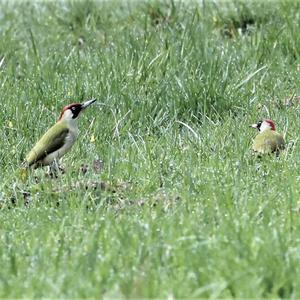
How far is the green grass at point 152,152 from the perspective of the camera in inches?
175

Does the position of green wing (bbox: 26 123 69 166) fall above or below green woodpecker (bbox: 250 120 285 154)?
above

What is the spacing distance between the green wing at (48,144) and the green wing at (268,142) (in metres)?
1.21

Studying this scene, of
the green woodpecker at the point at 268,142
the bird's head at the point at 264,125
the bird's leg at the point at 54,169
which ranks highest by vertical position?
the bird's leg at the point at 54,169

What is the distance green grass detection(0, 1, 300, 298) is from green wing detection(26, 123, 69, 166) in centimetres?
15

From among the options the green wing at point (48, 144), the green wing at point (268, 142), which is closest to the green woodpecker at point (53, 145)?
the green wing at point (48, 144)

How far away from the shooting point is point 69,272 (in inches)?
175

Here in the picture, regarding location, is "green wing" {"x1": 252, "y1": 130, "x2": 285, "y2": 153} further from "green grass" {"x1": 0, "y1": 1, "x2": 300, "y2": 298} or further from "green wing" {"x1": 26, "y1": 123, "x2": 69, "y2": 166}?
"green wing" {"x1": 26, "y1": 123, "x2": 69, "y2": 166}

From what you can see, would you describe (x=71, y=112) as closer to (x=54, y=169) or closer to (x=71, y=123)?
(x=71, y=123)

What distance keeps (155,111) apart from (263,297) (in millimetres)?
3709

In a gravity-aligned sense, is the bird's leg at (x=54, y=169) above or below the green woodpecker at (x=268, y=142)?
above

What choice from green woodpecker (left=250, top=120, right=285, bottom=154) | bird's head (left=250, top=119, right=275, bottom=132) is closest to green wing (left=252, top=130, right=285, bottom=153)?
green woodpecker (left=250, top=120, right=285, bottom=154)

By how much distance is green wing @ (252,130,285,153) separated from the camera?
6.62 metres

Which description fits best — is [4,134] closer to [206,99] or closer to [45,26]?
[206,99]

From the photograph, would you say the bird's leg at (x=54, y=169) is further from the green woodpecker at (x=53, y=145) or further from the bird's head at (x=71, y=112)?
the bird's head at (x=71, y=112)
